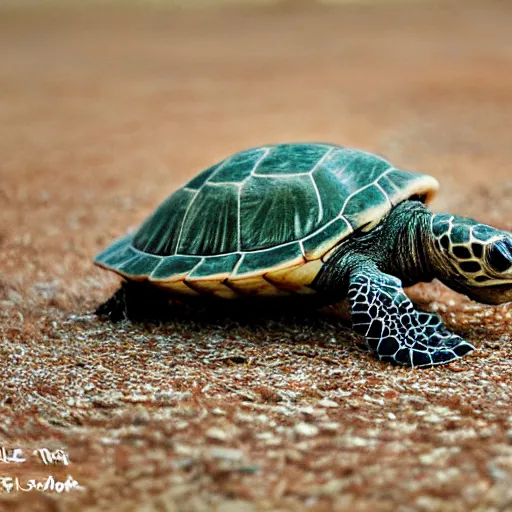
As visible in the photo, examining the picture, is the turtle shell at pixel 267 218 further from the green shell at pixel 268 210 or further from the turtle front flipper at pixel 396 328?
the turtle front flipper at pixel 396 328

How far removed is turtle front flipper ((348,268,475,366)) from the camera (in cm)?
315

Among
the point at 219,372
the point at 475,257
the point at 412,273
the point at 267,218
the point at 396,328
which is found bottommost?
the point at 219,372

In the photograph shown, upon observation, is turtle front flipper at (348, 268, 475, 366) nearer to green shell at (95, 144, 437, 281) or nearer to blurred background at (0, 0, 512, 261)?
green shell at (95, 144, 437, 281)

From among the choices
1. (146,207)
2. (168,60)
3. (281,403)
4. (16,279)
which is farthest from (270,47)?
(281,403)

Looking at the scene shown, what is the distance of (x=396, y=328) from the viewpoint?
323 centimetres

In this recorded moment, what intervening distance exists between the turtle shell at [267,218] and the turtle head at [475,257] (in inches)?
14.6

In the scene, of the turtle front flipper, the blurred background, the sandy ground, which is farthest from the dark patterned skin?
the blurred background

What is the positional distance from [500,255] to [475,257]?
0.42 ft

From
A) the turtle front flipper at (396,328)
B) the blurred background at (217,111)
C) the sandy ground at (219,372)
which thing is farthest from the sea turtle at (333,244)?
the blurred background at (217,111)

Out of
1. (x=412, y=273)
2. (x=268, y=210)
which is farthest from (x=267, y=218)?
(x=412, y=273)

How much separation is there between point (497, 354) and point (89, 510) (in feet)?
7.04

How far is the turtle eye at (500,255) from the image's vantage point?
10.7 feet

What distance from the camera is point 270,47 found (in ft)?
93.4

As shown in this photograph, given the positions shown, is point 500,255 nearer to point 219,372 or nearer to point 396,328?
point 396,328
